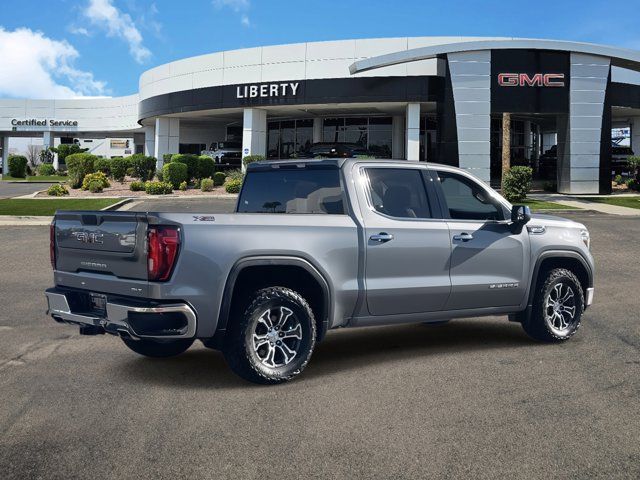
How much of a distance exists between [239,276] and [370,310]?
1.22 meters

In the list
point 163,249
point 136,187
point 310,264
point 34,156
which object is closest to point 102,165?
point 136,187

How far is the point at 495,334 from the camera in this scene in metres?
7.34

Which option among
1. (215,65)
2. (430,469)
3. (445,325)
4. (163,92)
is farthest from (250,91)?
(430,469)

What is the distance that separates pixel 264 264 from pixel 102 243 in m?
1.29

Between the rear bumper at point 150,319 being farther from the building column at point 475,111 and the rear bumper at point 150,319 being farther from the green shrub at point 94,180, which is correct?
the green shrub at point 94,180

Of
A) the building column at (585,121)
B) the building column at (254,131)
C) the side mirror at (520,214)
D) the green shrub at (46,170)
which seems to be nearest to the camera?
the side mirror at (520,214)

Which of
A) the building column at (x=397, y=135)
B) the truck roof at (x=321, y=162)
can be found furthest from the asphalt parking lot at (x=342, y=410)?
the building column at (x=397, y=135)

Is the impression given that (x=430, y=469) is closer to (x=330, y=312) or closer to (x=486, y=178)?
(x=330, y=312)

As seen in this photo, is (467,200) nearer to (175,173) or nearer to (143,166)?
(175,173)

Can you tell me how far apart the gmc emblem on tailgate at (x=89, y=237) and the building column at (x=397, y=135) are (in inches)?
1617

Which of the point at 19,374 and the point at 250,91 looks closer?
the point at 19,374

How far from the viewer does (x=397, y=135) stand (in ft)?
149

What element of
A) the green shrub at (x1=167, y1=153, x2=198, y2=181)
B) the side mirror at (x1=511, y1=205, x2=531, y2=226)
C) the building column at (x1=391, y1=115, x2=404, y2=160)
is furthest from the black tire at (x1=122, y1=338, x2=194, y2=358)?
the building column at (x1=391, y1=115, x2=404, y2=160)

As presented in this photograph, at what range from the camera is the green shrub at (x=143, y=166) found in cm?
3766
